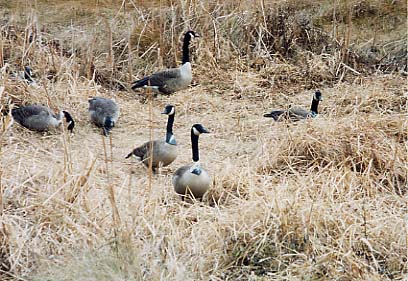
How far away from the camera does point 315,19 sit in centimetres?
891

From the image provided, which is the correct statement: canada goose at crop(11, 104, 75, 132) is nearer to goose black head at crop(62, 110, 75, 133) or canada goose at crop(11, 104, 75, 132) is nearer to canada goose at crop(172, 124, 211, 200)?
goose black head at crop(62, 110, 75, 133)

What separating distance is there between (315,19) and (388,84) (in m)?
1.55

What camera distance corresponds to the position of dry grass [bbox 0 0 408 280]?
416cm

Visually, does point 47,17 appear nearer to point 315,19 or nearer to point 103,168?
point 315,19

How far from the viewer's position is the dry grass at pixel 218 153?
4.16 metres

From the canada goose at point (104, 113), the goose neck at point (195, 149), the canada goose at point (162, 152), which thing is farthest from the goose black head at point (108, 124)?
the goose neck at point (195, 149)

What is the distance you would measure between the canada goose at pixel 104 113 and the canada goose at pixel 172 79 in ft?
3.13

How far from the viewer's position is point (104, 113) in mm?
6684

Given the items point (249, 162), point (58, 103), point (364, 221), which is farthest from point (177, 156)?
point (364, 221)

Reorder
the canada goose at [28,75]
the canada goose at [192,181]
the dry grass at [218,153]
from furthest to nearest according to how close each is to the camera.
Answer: the canada goose at [28,75]
the canada goose at [192,181]
the dry grass at [218,153]

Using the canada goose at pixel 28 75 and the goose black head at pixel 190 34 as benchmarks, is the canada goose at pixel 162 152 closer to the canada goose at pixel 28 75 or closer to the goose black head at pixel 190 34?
the canada goose at pixel 28 75

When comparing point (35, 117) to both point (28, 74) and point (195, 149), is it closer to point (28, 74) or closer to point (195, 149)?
point (28, 74)

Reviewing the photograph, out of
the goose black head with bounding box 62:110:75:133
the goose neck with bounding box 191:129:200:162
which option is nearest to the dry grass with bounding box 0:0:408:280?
the goose black head with bounding box 62:110:75:133

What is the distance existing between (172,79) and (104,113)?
139cm
